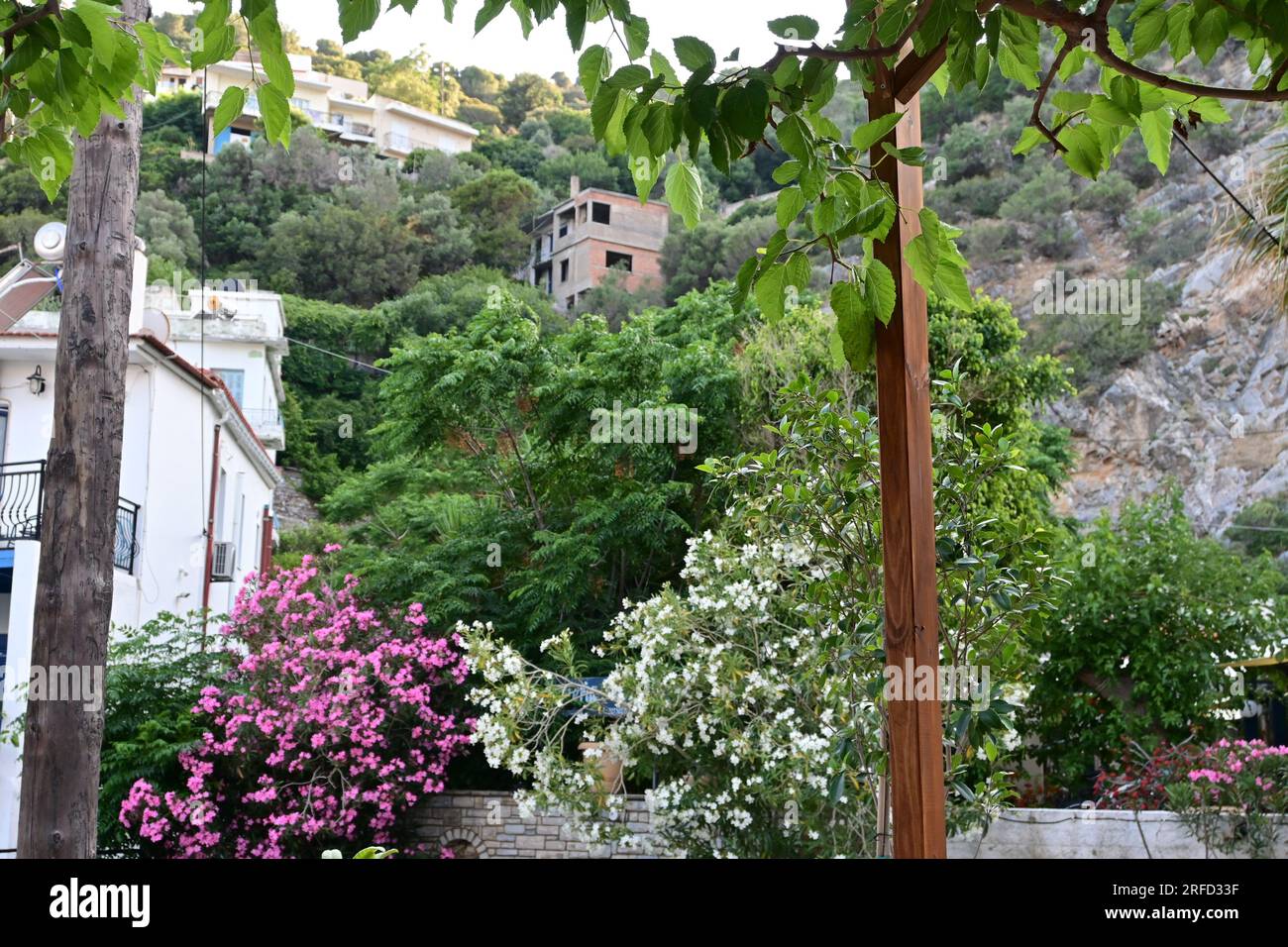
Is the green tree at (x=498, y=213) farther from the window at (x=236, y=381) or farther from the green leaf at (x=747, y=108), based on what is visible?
the green leaf at (x=747, y=108)

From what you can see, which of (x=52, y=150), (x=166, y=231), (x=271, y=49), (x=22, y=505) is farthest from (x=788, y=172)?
(x=166, y=231)

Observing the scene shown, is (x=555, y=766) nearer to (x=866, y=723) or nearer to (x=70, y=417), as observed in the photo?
(x=866, y=723)

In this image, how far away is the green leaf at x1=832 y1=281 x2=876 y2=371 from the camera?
156 centimetres

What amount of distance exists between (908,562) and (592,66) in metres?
0.88

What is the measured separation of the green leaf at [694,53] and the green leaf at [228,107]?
28.6 inches

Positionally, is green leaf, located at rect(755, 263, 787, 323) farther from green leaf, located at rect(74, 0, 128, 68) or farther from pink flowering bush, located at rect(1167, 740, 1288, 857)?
pink flowering bush, located at rect(1167, 740, 1288, 857)

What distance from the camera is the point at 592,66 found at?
1.56 meters

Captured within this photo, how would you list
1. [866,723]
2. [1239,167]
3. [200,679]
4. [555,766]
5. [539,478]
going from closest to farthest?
[866,723], [555,766], [200,679], [539,478], [1239,167]

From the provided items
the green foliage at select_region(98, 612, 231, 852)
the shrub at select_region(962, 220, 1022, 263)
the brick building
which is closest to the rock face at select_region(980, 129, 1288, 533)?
the shrub at select_region(962, 220, 1022, 263)

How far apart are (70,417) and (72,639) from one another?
77 cm

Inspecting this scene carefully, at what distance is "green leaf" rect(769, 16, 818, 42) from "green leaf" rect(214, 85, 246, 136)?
786 millimetres

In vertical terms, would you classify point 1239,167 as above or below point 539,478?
above

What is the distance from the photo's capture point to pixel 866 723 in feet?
14.1

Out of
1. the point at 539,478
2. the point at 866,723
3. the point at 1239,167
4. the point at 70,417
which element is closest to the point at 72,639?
the point at 70,417
